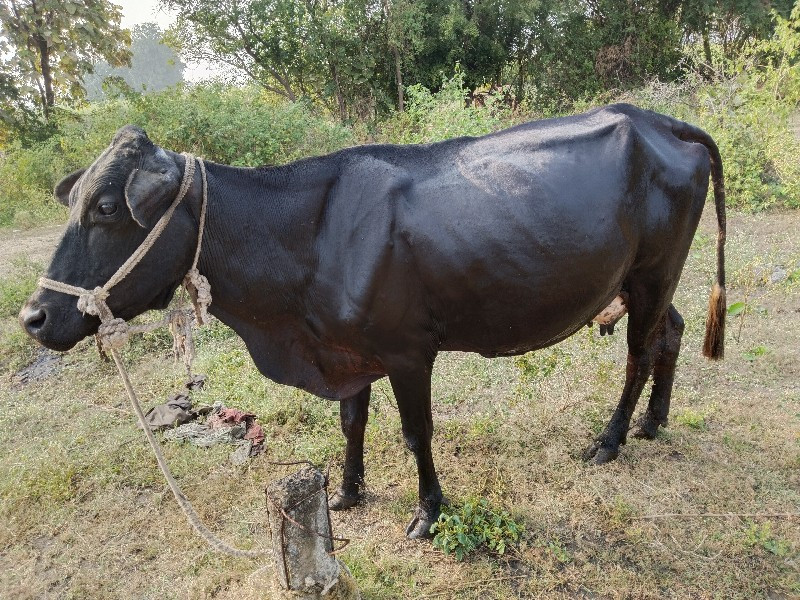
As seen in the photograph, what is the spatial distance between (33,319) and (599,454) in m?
3.13

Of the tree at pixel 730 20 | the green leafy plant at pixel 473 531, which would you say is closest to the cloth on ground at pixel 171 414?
the green leafy plant at pixel 473 531

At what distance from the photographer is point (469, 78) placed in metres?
16.1

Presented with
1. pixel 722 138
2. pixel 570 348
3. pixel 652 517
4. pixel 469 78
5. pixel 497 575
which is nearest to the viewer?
pixel 497 575

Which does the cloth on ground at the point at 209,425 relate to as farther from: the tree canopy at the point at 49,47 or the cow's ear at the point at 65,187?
the tree canopy at the point at 49,47

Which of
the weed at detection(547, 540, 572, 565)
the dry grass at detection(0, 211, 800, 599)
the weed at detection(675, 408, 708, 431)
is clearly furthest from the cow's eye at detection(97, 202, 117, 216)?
the weed at detection(675, 408, 708, 431)

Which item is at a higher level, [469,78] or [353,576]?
[469,78]

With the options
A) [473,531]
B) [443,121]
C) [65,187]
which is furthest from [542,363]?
[443,121]

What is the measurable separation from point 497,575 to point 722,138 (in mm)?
8604

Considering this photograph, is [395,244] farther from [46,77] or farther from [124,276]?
[46,77]

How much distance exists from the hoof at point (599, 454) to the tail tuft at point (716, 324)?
2.99ft

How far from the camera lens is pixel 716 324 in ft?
12.1

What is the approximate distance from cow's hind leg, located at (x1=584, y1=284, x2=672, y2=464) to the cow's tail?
1.19 ft

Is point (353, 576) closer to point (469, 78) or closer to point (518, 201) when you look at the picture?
point (518, 201)

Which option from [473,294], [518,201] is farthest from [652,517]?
[518,201]
